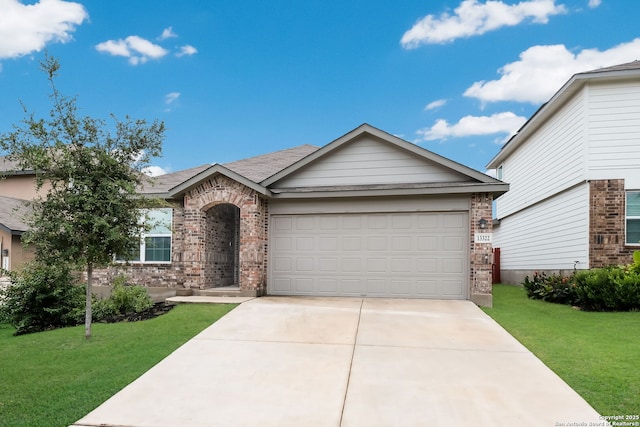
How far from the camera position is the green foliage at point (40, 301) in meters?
9.03

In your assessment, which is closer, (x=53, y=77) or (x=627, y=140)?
(x=53, y=77)

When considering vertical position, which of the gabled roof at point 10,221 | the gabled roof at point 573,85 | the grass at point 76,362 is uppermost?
the gabled roof at point 573,85

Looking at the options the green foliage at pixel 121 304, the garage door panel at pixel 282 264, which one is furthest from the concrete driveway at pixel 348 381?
the garage door panel at pixel 282 264

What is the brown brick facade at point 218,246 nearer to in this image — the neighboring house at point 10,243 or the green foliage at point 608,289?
the green foliage at point 608,289

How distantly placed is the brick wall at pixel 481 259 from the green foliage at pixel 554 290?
260cm

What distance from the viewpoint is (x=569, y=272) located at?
12461 mm

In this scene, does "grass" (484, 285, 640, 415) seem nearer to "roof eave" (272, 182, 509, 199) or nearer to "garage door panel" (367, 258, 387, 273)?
"garage door panel" (367, 258, 387, 273)

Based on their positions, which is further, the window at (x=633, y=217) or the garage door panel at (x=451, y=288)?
the window at (x=633, y=217)

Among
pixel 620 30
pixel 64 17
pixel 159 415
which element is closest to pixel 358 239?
pixel 159 415

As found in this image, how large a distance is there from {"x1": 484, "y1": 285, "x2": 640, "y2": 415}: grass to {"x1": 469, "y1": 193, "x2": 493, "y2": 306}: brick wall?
1.59 ft

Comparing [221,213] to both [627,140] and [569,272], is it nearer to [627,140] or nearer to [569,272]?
[569,272]

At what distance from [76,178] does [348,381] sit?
19.2 ft

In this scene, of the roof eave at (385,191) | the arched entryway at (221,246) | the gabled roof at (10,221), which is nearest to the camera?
the roof eave at (385,191)

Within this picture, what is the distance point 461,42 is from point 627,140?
755cm
